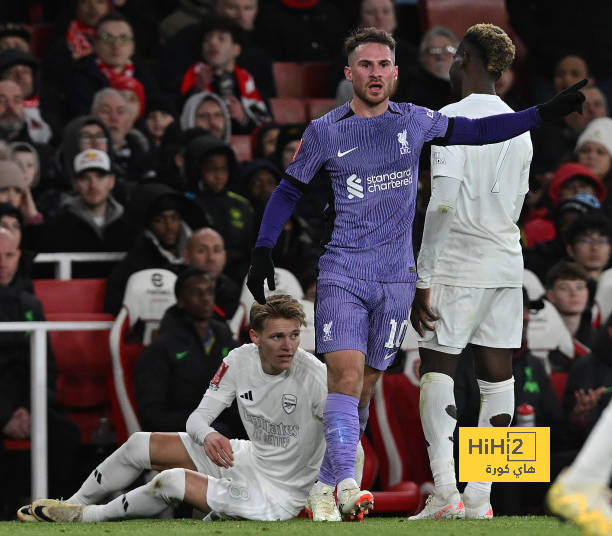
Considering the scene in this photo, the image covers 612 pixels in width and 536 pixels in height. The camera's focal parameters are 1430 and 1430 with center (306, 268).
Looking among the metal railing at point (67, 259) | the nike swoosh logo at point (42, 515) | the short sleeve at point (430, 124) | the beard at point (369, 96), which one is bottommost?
the nike swoosh logo at point (42, 515)

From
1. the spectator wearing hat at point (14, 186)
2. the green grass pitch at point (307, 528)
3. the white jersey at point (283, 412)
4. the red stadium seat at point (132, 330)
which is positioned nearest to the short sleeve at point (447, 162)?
the white jersey at point (283, 412)

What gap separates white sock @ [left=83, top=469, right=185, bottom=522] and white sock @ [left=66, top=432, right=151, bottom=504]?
167 mm

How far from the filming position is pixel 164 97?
37.1 feet

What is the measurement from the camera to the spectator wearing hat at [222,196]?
9.59 metres

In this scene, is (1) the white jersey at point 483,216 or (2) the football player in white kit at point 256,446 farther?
(2) the football player in white kit at point 256,446

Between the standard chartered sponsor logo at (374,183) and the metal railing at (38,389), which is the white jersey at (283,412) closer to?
the standard chartered sponsor logo at (374,183)

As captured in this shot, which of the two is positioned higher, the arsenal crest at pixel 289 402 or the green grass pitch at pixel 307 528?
the arsenal crest at pixel 289 402

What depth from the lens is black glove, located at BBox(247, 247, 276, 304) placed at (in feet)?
19.6

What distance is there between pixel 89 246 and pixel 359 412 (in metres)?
3.52

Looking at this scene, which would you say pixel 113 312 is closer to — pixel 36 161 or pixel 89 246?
pixel 89 246

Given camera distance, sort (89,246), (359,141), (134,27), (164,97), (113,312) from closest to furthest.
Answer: (359,141) < (113,312) < (89,246) < (164,97) < (134,27)

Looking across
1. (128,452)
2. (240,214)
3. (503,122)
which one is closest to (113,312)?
(240,214)

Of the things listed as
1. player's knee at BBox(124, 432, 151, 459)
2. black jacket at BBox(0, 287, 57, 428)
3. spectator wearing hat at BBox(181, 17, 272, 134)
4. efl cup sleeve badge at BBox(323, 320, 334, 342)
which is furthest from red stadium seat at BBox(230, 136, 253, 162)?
efl cup sleeve badge at BBox(323, 320, 334, 342)

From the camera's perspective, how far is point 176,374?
8219mm
